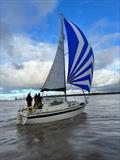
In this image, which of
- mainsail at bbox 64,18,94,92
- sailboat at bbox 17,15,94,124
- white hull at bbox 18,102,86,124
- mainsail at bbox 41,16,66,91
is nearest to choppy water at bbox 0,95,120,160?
white hull at bbox 18,102,86,124

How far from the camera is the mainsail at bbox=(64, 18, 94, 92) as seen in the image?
1659 centimetres

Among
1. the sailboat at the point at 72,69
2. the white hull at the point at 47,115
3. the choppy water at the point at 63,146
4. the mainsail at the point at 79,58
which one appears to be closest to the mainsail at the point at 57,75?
the sailboat at the point at 72,69

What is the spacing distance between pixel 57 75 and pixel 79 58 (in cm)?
242

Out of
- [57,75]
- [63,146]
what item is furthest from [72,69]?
[63,146]

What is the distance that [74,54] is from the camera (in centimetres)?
1680

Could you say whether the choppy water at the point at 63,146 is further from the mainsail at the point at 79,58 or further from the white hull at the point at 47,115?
the mainsail at the point at 79,58

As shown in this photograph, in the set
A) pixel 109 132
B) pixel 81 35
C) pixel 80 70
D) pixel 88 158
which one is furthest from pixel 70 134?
pixel 81 35

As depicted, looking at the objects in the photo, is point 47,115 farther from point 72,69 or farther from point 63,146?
point 63,146

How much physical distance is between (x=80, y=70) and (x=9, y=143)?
9503mm

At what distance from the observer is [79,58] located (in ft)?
55.3

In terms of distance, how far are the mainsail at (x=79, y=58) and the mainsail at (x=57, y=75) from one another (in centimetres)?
59

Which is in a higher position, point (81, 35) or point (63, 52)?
point (81, 35)

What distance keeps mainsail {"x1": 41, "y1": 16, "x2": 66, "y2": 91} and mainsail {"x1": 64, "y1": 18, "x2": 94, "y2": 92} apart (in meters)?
0.59

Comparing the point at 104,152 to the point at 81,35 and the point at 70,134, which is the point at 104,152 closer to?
the point at 70,134
